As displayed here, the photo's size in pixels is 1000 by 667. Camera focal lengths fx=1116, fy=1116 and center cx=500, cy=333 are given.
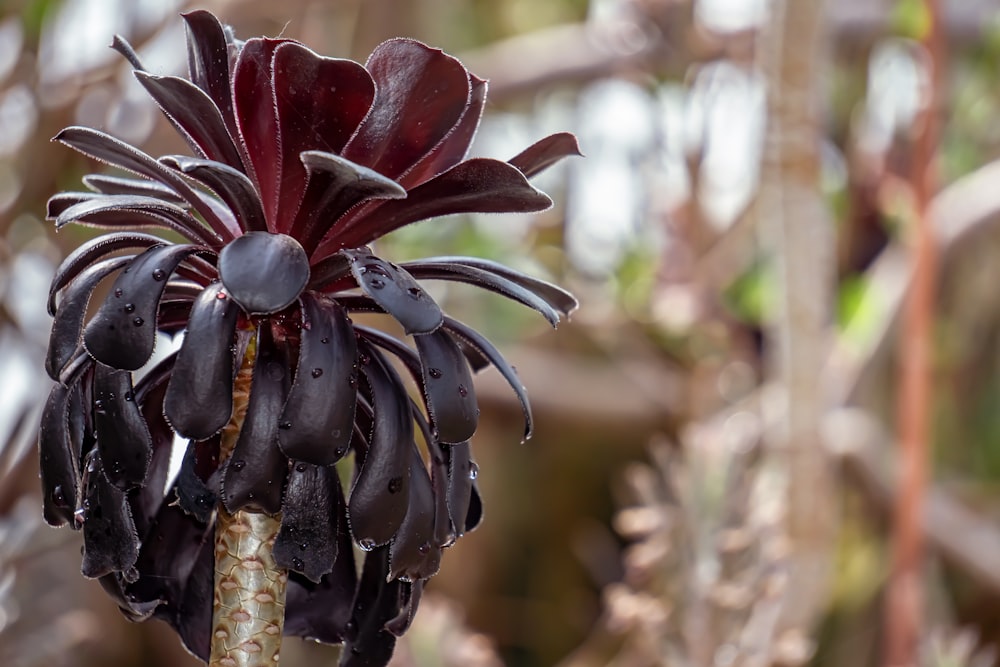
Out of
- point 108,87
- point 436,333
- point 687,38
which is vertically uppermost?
point 687,38

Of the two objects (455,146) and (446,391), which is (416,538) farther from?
(455,146)

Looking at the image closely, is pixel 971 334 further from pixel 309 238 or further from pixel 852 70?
pixel 309 238

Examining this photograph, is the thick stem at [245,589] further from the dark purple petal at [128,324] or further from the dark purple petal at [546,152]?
the dark purple petal at [546,152]

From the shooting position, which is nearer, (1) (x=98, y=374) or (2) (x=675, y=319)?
(1) (x=98, y=374)

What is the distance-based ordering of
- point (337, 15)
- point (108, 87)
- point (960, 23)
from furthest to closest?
point (337, 15) → point (960, 23) → point (108, 87)

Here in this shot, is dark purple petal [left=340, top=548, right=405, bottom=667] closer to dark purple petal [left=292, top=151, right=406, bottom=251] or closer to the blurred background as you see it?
dark purple petal [left=292, top=151, right=406, bottom=251]

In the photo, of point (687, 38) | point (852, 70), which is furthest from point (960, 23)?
point (687, 38)

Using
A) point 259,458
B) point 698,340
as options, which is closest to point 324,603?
point 259,458
